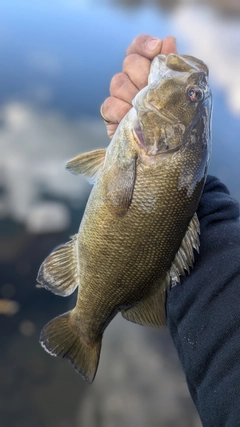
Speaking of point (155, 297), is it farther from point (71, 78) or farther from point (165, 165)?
point (71, 78)

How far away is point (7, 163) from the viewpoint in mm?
4203

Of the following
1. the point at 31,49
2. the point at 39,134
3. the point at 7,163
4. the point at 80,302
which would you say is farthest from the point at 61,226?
the point at 31,49

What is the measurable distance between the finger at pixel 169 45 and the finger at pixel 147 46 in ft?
0.07

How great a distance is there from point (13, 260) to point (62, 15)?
5.90m

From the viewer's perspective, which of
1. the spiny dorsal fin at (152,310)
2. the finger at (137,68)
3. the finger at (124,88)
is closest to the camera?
the spiny dorsal fin at (152,310)

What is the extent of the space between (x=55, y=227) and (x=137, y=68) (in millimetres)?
2237

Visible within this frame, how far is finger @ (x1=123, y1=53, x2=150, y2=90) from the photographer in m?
1.64

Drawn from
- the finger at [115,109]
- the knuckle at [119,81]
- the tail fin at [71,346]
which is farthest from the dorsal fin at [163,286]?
the knuckle at [119,81]

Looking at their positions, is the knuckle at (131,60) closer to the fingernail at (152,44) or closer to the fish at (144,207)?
the fingernail at (152,44)

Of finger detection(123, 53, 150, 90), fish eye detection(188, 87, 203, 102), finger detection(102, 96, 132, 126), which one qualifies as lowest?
finger detection(102, 96, 132, 126)

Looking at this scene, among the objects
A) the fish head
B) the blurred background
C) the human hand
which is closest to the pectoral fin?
the fish head

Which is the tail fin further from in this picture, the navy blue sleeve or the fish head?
the fish head

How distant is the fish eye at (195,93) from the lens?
1421mm

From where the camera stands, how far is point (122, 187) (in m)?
1.37
